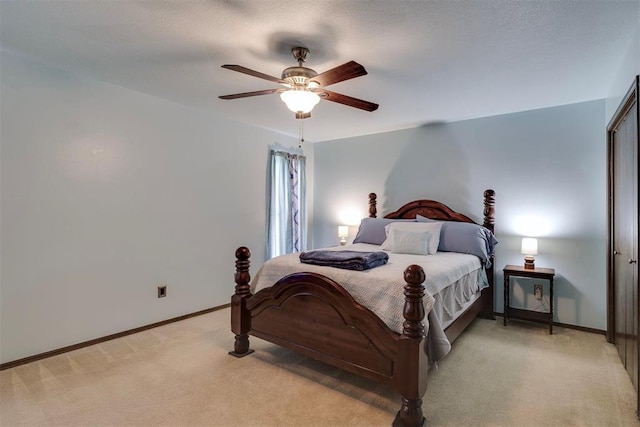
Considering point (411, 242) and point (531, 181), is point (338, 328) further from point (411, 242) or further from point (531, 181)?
point (531, 181)

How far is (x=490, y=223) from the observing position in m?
3.82

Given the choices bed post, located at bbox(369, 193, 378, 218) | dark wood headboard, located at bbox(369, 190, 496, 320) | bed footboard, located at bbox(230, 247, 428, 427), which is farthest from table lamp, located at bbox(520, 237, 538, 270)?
bed footboard, located at bbox(230, 247, 428, 427)

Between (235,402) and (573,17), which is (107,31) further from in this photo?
(573,17)

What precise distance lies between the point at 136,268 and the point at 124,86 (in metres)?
1.75

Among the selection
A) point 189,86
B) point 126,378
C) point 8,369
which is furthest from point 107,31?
point 8,369

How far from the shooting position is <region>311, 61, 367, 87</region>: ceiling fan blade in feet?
6.22

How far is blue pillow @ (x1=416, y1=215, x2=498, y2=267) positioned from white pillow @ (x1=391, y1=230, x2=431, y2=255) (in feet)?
0.95

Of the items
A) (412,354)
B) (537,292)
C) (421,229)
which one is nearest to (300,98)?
(412,354)

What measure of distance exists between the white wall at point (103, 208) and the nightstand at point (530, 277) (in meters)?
3.18

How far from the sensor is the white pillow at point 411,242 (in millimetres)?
3359

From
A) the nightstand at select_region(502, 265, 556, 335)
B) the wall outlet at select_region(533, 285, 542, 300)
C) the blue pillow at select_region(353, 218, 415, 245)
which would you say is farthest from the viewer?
the blue pillow at select_region(353, 218, 415, 245)

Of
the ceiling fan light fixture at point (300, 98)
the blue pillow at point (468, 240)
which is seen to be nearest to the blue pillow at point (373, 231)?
the blue pillow at point (468, 240)

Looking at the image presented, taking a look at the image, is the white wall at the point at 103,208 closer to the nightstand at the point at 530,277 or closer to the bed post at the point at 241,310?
the bed post at the point at 241,310

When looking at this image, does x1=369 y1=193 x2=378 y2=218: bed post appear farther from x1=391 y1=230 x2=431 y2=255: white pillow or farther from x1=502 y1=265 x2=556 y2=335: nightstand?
x1=502 y1=265 x2=556 y2=335: nightstand
